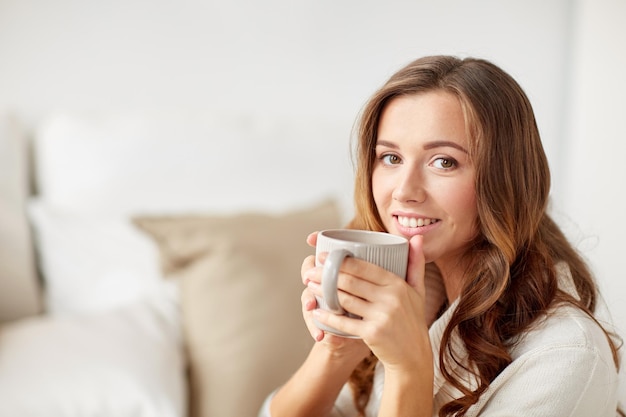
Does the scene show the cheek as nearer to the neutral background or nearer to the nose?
the nose

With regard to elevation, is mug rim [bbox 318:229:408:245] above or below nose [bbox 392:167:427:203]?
below

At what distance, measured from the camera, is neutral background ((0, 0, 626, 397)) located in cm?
198

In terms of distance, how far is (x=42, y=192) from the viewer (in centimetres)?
196

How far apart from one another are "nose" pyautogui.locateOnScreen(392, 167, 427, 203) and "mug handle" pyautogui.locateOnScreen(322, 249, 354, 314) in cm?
18

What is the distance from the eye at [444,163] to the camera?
882mm

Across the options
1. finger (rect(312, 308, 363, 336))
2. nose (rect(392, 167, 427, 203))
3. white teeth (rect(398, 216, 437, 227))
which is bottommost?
finger (rect(312, 308, 363, 336))

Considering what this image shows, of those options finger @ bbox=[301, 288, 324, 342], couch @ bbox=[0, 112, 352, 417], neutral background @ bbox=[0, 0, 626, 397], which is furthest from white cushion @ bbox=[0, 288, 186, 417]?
neutral background @ bbox=[0, 0, 626, 397]

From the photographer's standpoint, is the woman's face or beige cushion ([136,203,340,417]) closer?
the woman's face

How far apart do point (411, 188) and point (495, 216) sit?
5.1 inches

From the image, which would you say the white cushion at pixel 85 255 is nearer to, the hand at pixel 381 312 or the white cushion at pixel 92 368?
the white cushion at pixel 92 368

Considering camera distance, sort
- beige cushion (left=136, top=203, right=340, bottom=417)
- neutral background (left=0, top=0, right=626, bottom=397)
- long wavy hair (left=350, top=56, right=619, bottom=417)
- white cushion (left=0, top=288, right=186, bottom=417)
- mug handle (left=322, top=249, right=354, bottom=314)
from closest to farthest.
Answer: mug handle (left=322, top=249, right=354, bottom=314) → long wavy hair (left=350, top=56, right=619, bottom=417) → white cushion (left=0, top=288, right=186, bottom=417) → beige cushion (left=136, top=203, right=340, bottom=417) → neutral background (left=0, top=0, right=626, bottom=397)

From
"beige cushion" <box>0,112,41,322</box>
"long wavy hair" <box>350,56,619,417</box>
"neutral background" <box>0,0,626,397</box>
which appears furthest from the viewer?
"neutral background" <box>0,0,626,397</box>

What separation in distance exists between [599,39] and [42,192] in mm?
1763

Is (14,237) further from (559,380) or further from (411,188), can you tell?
(559,380)
